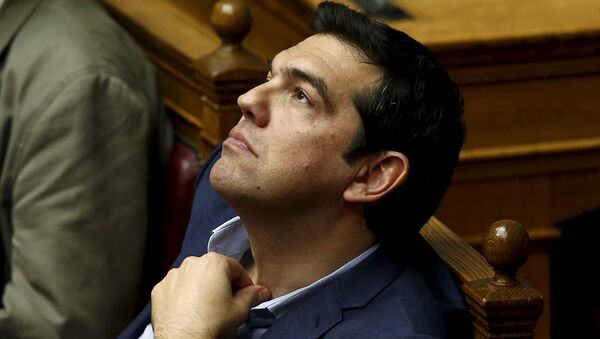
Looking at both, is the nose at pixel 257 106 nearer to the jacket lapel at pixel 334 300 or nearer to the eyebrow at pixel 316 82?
the eyebrow at pixel 316 82

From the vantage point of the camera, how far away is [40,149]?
2.30 meters

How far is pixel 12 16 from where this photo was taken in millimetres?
2447

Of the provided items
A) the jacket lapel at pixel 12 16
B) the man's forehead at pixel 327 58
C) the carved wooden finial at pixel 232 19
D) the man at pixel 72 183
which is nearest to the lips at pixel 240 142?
the man's forehead at pixel 327 58

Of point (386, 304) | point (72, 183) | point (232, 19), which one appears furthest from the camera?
point (72, 183)

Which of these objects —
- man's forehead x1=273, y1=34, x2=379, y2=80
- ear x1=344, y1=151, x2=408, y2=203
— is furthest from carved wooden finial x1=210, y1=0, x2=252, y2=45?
ear x1=344, y1=151, x2=408, y2=203

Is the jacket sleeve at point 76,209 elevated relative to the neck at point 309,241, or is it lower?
lower

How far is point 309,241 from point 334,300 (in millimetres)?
92

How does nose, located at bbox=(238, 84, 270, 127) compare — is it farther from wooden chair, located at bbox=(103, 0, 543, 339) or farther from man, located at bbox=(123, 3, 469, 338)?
wooden chair, located at bbox=(103, 0, 543, 339)

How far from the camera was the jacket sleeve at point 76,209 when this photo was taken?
2.30 meters

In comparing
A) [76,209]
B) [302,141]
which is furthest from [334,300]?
[76,209]

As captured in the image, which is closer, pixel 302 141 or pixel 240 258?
pixel 302 141

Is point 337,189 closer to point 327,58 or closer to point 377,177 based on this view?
point 377,177

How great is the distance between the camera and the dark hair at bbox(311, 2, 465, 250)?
5.08 feet

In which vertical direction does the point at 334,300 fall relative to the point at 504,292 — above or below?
below
